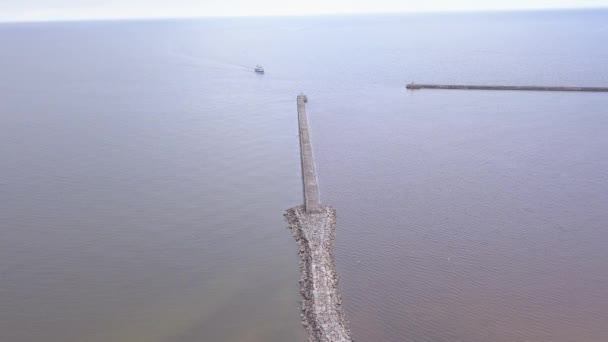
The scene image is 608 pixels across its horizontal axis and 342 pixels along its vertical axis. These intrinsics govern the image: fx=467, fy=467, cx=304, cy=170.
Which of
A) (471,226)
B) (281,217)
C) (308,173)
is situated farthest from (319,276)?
(308,173)

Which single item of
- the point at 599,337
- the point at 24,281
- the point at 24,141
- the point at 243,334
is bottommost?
the point at 599,337

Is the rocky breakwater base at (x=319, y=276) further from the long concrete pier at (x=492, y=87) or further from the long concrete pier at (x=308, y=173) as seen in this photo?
the long concrete pier at (x=492, y=87)

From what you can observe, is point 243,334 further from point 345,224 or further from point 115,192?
point 115,192

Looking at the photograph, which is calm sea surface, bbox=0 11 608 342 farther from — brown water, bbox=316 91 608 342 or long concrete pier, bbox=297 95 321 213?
long concrete pier, bbox=297 95 321 213

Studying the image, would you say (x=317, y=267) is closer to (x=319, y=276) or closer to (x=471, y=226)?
(x=319, y=276)

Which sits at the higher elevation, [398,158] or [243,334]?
[398,158]

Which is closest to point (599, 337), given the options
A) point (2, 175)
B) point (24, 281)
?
point (24, 281)
